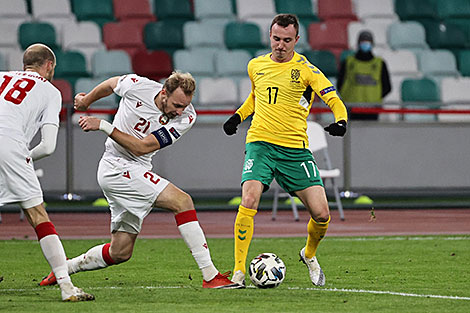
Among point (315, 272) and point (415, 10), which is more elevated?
point (415, 10)

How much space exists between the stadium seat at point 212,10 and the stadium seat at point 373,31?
8.36ft

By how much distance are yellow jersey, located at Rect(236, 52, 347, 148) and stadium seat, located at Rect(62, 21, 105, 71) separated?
1132cm

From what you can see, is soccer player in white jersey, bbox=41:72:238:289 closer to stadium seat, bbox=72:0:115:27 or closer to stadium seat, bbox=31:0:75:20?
stadium seat, bbox=31:0:75:20

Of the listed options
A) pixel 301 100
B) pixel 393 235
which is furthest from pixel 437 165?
pixel 301 100

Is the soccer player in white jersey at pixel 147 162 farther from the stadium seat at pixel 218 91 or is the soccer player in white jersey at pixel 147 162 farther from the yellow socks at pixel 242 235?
the stadium seat at pixel 218 91

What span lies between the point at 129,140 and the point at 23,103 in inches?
34.1

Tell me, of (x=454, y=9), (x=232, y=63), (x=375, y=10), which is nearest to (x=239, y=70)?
(x=232, y=63)

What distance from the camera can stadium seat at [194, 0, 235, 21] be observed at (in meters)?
20.0

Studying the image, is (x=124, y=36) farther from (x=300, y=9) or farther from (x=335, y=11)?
(x=335, y=11)

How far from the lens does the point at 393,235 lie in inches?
490

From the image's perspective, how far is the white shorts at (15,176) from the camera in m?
6.61

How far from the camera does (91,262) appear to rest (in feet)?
25.8

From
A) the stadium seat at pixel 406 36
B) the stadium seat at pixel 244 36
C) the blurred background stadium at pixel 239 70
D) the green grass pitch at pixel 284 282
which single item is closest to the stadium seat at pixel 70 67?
the blurred background stadium at pixel 239 70

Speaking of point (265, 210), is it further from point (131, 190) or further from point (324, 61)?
point (131, 190)
